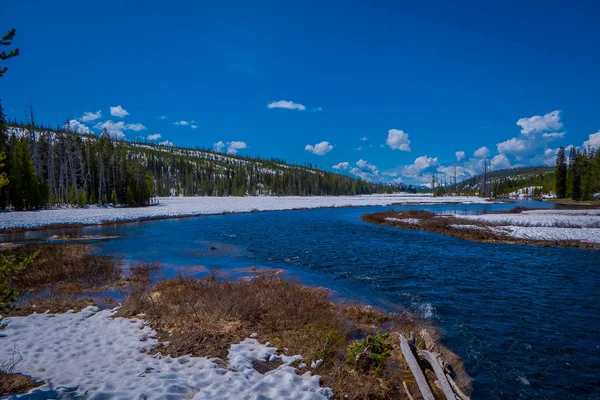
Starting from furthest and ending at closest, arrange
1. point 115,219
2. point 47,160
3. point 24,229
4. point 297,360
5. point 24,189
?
point 47,160
point 24,189
point 115,219
point 24,229
point 297,360

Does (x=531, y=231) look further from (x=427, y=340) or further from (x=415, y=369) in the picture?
(x=415, y=369)

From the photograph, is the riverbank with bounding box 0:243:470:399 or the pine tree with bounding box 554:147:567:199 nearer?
the riverbank with bounding box 0:243:470:399

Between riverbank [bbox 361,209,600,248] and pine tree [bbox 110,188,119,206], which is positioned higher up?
pine tree [bbox 110,188,119,206]

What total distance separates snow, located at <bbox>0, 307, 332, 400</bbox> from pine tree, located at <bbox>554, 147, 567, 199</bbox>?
11050cm

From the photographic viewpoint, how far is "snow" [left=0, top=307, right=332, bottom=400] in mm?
5703

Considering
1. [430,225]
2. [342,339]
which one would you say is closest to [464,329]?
[342,339]

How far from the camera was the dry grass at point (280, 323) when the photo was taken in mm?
6707

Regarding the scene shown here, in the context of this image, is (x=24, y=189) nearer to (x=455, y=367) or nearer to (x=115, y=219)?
(x=115, y=219)

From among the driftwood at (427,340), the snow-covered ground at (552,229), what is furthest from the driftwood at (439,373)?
the snow-covered ground at (552,229)

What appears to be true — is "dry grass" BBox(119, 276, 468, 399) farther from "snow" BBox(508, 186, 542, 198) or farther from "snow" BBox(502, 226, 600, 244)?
→ "snow" BBox(508, 186, 542, 198)

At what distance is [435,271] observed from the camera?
16.3 metres

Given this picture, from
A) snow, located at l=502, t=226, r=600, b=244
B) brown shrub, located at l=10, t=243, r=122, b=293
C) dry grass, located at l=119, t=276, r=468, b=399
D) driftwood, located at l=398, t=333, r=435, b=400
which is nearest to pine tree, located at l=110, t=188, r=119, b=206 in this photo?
brown shrub, located at l=10, t=243, r=122, b=293

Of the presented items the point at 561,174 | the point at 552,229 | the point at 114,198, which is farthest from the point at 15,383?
the point at 561,174

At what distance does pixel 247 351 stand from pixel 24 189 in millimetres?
58381
